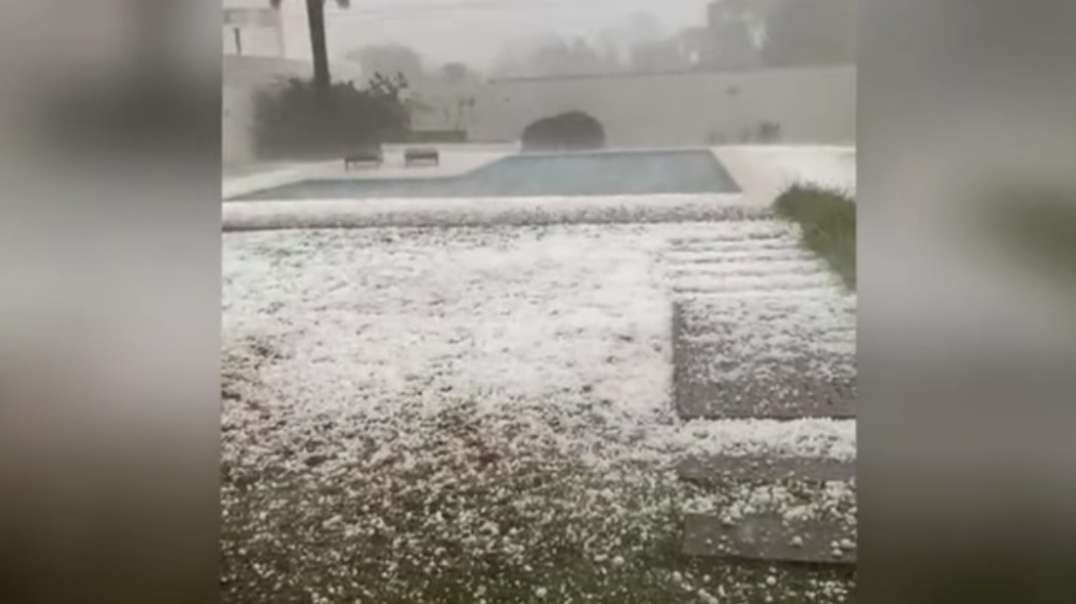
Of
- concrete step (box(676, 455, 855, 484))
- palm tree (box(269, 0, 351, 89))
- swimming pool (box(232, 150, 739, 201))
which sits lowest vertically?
concrete step (box(676, 455, 855, 484))

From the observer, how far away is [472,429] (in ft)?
4.36

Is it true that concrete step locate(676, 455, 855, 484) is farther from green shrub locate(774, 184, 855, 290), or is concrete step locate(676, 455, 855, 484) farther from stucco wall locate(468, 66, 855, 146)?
stucco wall locate(468, 66, 855, 146)

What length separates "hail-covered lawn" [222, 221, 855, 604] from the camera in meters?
1.28

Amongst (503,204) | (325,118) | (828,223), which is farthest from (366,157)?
(828,223)

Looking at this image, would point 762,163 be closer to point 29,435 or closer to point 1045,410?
point 1045,410

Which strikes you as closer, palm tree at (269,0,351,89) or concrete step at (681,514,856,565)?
concrete step at (681,514,856,565)

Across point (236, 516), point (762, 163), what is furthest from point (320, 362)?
point (762, 163)

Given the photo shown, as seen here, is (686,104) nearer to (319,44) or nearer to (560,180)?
(560,180)

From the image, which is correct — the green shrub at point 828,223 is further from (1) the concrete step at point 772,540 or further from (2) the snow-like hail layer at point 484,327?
(1) the concrete step at point 772,540

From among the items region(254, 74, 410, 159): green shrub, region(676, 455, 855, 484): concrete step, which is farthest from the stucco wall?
region(676, 455, 855, 484): concrete step

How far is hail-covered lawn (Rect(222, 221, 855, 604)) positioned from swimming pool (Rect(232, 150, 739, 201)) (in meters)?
0.05

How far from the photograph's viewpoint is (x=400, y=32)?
1351 millimetres

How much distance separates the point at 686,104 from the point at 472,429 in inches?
18.5

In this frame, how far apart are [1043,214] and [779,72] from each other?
1.10 ft
